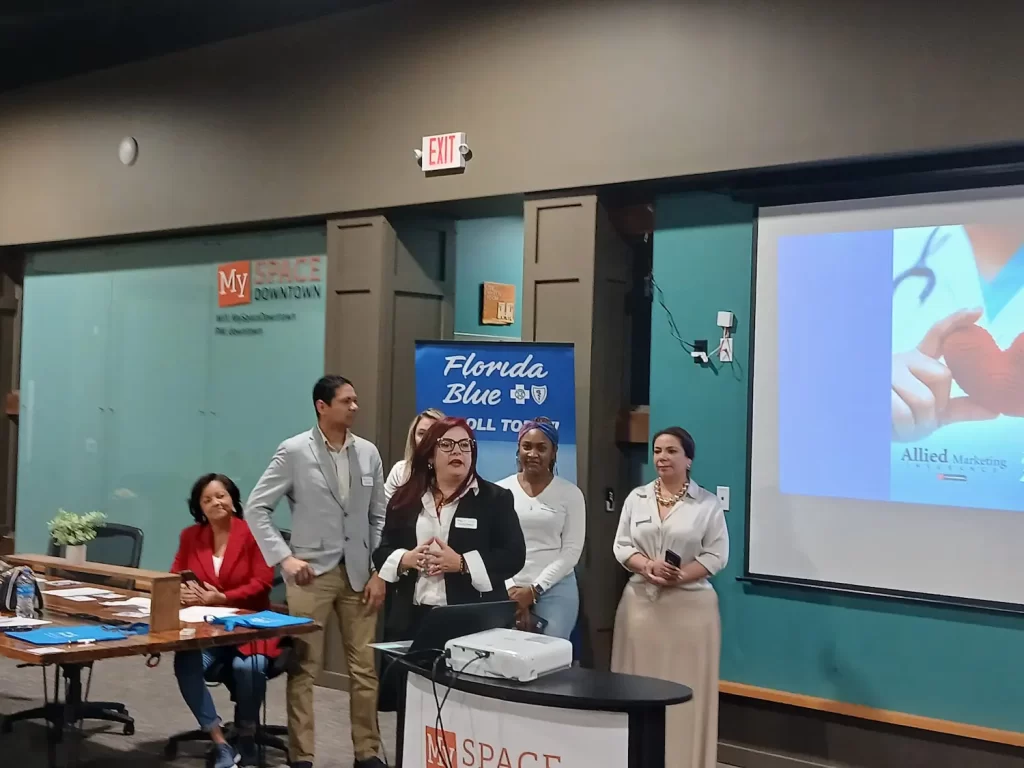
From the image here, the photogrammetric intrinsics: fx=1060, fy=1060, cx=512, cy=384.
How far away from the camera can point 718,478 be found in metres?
4.66

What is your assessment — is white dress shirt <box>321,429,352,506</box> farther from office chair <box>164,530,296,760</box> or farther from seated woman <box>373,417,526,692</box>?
seated woman <box>373,417,526,692</box>

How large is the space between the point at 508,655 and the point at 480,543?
136 cm

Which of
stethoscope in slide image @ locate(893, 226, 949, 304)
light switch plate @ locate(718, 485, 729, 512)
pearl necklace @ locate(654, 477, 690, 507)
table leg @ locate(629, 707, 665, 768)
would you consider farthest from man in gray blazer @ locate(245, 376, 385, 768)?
stethoscope in slide image @ locate(893, 226, 949, 304)

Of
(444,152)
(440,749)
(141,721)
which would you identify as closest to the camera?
(440,749)

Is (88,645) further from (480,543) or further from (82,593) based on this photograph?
(480,543)

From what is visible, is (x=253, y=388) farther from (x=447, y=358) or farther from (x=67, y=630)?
(x=67, y=630)

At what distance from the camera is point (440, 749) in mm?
2697

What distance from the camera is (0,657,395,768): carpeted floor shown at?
4.43m

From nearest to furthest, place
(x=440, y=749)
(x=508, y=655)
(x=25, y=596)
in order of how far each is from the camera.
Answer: (x=508, y=655) < (x=440, y=749) < (x=25, y=596)

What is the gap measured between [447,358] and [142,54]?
408 centimetres

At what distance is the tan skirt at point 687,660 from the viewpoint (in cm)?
407

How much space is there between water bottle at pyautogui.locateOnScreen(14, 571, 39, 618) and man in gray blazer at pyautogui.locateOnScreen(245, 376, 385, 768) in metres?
0.83

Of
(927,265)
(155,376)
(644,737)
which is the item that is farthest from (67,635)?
(155,376)

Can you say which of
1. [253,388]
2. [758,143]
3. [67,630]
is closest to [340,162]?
[253,388]
